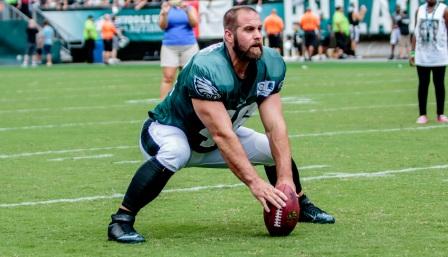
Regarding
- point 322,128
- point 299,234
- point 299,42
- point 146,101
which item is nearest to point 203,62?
point 299,234

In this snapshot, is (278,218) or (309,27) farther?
(309,27)

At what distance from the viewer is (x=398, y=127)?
15094mm

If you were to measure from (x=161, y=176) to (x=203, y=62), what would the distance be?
0.73 m

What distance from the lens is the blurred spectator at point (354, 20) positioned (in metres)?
40.1

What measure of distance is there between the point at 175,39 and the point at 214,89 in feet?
35.7

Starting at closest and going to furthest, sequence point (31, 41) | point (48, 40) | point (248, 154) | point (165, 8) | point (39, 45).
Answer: point (248, 154), point (165, 8), point (31, 41), point (48, 40), point (39, 45)

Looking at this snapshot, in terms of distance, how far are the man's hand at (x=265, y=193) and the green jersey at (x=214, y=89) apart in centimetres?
52

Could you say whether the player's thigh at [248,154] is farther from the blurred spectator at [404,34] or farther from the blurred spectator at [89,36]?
the blurred spectator at [89,36]

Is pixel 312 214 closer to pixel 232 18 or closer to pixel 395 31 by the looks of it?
pixel 232 18

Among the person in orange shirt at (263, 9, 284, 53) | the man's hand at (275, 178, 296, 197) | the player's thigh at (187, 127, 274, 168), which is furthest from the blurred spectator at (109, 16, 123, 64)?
the man's hand at (275, 178, 296, 197)

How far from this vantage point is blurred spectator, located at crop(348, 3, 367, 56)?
40.1 metres

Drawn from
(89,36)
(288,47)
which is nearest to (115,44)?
(89,36)

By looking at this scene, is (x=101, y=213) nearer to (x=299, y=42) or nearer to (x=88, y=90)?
(x=88, y=90)

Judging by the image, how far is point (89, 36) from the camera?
138ft
